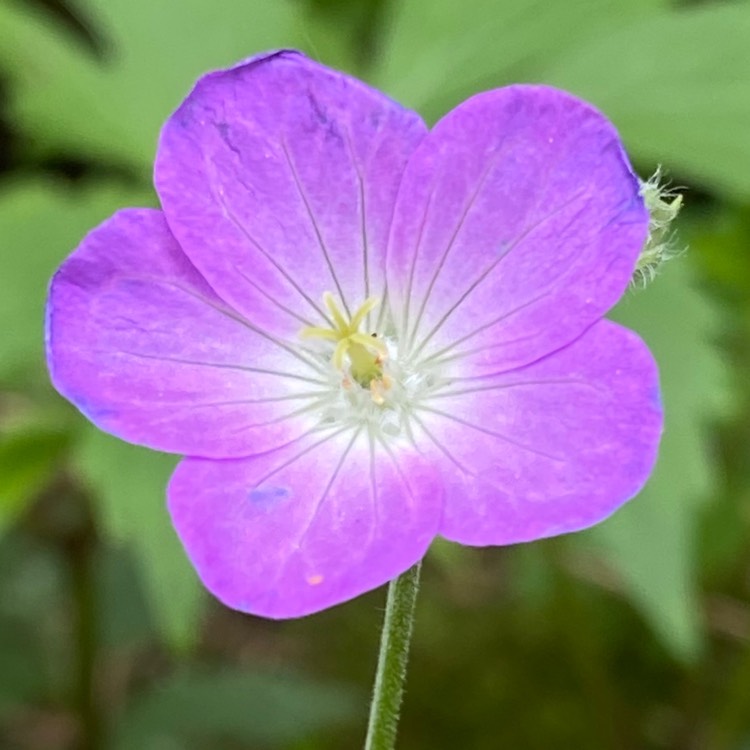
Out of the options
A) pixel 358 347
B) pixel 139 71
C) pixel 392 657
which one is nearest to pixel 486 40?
pixel 139 71

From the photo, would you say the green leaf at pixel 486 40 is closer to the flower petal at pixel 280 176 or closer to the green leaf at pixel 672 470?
the green leaf at pixel 672 470

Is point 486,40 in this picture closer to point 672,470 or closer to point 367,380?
point 672,470

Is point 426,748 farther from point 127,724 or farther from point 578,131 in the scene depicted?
point 578,131

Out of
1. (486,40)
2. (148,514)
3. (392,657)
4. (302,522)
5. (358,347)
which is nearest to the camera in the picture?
(392,657)

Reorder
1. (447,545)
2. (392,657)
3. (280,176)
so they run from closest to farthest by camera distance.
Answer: (392,657) → (280,176) → (447,545)

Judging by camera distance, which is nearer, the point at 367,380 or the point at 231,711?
the point at 367,380

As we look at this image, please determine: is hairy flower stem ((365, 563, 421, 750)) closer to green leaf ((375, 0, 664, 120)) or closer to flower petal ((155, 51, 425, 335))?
flower petal ((155, 51, 425, 335))

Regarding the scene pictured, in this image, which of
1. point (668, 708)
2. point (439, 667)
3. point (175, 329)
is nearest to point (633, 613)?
point (668, 708)
